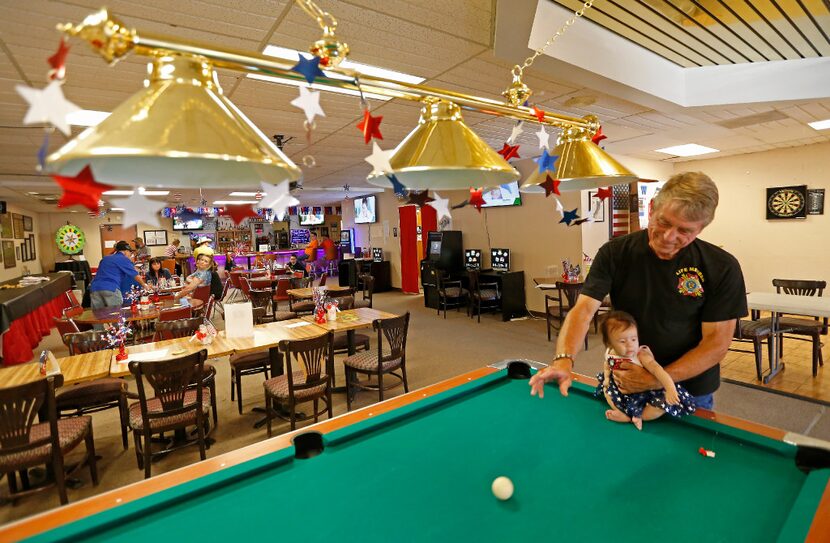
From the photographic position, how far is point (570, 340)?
83.0 inches

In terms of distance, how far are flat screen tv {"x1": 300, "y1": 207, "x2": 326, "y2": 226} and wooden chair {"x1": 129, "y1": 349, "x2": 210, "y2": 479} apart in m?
15.8

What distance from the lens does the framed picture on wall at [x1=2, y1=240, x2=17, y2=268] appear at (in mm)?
9859

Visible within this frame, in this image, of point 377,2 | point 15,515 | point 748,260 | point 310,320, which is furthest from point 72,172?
point 748,260

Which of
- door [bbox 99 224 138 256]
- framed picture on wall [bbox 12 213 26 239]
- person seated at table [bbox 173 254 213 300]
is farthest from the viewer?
door [bbox 99 224 138 256]

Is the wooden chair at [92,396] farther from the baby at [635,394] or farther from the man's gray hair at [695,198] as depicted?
the man's gray hair at [695,198]

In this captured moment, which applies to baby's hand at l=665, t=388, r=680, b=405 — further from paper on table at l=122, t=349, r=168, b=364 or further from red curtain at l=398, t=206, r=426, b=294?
red curtain at l=398, t=206, r=426, b=294

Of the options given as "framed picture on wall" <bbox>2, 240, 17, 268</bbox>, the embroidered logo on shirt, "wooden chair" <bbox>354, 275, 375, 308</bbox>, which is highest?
"framed picture on wall" <bbox>2, 240, 17, 268</bbox>

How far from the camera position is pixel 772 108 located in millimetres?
4672

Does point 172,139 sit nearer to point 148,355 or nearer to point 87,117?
point 148,355

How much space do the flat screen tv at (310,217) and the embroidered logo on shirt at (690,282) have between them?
17683 millimetres

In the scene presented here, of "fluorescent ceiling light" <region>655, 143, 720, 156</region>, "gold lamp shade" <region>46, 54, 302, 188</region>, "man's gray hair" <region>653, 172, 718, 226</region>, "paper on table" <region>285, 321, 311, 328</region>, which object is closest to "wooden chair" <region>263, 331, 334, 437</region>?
"paper on table" <region>285, 321, 311, 328</region>

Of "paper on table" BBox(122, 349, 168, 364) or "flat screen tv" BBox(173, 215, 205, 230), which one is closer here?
"paper on table" BBox(122, 349, 168, 364)

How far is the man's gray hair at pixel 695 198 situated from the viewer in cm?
181

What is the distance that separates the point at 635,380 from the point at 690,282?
2.12 feet
